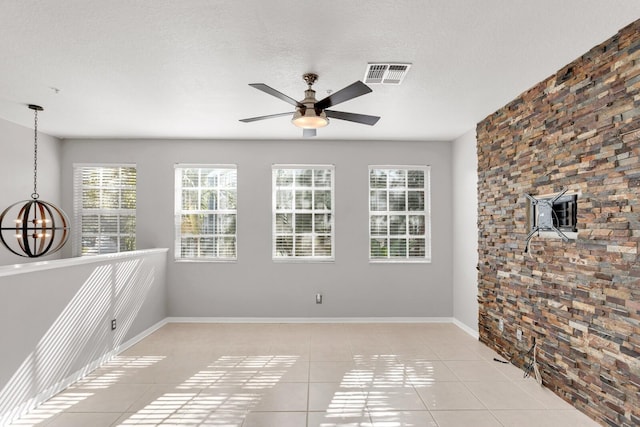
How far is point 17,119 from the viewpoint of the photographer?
4.27m

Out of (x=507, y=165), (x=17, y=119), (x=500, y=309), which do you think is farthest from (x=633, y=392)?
(x=17, y=119)

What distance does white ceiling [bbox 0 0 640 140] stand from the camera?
2145 millimetres

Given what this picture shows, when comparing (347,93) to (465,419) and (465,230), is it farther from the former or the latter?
(465,230)

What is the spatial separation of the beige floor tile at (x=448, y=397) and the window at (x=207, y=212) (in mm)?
3324

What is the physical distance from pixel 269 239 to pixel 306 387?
2.54 meters

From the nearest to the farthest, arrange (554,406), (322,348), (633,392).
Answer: (633,392)
(554,406)
(322,348)

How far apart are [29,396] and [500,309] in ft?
14.5

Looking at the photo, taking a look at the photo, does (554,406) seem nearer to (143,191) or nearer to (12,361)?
(12,361)

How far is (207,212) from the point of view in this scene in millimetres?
5387

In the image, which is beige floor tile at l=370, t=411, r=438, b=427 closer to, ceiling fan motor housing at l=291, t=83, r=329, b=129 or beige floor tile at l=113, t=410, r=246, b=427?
beige floor tile at l=113, t=410, r=246, b=427

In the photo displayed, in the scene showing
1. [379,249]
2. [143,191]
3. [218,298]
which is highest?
[143,191]

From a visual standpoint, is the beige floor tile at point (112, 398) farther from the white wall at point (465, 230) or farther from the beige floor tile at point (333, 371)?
the white wall at point (465, 230)

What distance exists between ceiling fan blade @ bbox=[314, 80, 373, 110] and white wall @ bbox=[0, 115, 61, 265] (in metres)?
3.45

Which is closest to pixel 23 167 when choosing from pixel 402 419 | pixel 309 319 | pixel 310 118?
pixel 310 118
